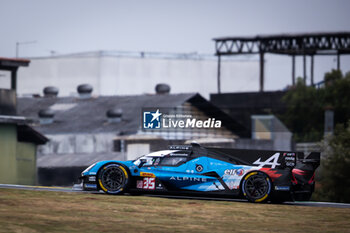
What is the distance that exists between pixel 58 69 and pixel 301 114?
94.5ft

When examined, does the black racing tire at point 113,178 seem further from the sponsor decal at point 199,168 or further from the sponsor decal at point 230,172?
the sponsor decal at point 230,172

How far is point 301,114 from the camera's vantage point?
73.5 m

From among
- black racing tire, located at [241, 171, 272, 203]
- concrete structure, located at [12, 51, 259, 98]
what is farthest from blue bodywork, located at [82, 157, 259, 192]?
concrete structure, located at [12, 51, 259, 98]

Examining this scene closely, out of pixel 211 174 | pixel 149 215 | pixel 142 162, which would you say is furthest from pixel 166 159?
pixel 149 215

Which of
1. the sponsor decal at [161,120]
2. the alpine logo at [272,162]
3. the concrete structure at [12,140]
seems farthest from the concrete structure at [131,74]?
the alpine logo at [272,162]

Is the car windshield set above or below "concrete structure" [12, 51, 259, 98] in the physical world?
below

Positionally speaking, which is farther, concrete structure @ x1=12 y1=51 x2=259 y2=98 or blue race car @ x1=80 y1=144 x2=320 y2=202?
concrete structure @ x1=12 y1=51 x2=259 y2=98

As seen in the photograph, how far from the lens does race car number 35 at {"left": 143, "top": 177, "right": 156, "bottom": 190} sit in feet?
56.0

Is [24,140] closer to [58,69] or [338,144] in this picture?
[338,144]

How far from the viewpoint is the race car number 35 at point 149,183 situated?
17.1 meters

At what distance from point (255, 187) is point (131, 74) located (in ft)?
238

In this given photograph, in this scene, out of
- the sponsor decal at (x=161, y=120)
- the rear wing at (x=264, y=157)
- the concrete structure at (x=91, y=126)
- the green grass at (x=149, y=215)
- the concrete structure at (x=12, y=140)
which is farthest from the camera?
the concrete structure at (x=91, y=126)

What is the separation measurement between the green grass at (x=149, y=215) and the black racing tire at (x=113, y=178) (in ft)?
2.27

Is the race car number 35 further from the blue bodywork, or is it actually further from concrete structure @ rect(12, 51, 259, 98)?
concrete structure @ rect(12, 51, 259, 98)
